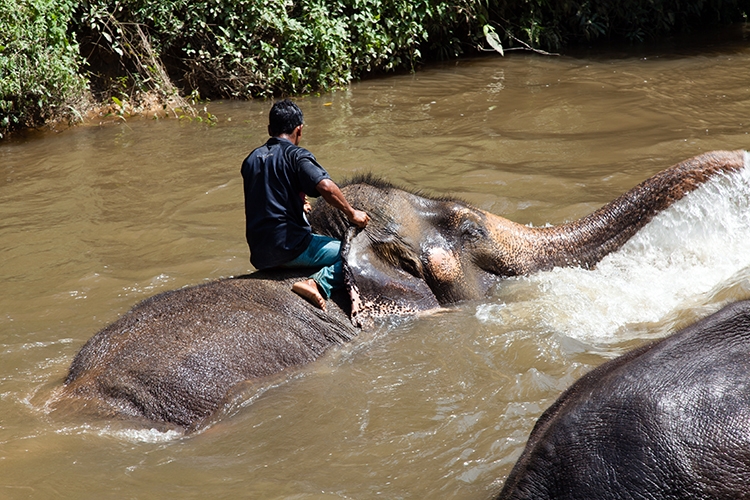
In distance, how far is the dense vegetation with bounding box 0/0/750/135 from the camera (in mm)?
9492

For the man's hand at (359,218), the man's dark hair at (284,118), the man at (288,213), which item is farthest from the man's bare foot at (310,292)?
the man's dark hair at (284,118)

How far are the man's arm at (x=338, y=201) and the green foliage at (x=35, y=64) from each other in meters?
6.24

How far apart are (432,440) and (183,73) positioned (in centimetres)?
912

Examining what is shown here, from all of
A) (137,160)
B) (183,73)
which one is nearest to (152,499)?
(137,160)

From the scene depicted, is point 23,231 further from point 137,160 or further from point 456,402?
point 456,402

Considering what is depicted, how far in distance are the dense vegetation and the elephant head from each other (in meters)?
6.15

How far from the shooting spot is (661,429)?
2.08 m

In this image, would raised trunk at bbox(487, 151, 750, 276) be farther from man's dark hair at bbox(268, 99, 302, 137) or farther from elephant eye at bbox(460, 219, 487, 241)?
man's dark hair at bbox(268, 99, 302, 137)

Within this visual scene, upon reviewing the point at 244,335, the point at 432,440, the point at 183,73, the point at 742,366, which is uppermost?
the point at 183,73

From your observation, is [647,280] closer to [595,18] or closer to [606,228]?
[606,228]

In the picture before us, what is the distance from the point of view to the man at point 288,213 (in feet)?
14.8

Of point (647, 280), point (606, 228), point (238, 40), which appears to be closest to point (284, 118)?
point (606, 228)

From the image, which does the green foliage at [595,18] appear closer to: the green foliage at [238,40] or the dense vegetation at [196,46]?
the dense vegetation at [196,46]

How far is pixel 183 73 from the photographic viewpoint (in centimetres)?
1151
